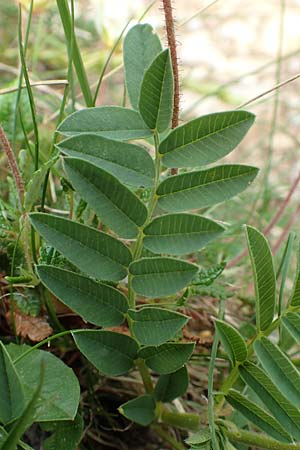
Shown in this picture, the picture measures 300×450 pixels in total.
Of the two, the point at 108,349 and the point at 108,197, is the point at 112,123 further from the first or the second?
the point at 108,349

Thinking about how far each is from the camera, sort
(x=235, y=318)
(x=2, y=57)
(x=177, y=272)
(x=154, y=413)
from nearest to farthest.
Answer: (x=177, y=272), (x=154, y=413), (x=235, y=318), (x=2, y=57)

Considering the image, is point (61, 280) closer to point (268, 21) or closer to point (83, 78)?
point (83, 78)

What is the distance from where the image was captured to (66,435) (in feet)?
1.86

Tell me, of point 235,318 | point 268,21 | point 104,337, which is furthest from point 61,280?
point 268,21

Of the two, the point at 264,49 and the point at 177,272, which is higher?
the point at 264,49

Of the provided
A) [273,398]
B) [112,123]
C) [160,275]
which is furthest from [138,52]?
[273,398]

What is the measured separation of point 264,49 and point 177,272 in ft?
6.38

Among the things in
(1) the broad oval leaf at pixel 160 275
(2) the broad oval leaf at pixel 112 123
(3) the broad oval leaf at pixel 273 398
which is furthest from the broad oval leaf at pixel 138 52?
(3) the broad oval leaf at pixel 273 398

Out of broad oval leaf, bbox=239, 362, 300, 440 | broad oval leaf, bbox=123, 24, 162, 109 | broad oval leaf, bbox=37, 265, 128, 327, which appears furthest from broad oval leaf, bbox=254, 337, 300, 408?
broad oval leaf, bbox=123, 24, 162, 109

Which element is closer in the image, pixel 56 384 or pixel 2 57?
pixel 56 384

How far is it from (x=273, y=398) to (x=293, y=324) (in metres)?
0.06

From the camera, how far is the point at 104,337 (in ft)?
1.79

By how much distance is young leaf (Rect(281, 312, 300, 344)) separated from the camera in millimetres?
538

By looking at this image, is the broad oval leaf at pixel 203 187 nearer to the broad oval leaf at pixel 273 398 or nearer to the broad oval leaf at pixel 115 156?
the broad oval leaf at pixel 115 156
